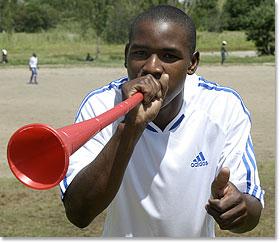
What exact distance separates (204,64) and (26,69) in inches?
392

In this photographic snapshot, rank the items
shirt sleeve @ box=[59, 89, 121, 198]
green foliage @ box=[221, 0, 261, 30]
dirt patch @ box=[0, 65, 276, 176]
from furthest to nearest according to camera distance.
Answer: green foliage @ box=[221, 0, 261, 30] → dirt patch @ box=[0, 65, 276, 176] → shirt sleeve @ box=[59, 89, 121, 198]

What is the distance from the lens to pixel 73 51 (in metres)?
49.3

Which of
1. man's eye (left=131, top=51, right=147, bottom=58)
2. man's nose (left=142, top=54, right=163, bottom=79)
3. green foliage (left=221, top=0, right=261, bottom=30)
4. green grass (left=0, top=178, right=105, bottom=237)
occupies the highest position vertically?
man's eye (left=131, top=51, right=147, bottom=58)

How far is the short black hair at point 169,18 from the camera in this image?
2.49m

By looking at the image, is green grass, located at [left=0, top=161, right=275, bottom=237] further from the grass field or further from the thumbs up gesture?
the thumbs up gesture

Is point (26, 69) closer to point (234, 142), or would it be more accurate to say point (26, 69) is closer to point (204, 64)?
point (204, 64)

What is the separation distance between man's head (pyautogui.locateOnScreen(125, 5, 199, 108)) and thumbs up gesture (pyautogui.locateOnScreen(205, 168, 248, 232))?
0.37 metres

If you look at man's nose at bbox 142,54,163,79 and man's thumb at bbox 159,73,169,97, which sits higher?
man's nose at bbox 142,54,163,79

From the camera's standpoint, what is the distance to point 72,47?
1999 inches

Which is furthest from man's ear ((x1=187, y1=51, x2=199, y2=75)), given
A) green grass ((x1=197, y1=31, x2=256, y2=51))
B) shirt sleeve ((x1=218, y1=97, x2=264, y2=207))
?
green grass ((x1=197, y1=31, x2=256, y2=51))

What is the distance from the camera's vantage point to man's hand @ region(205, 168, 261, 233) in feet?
7.32

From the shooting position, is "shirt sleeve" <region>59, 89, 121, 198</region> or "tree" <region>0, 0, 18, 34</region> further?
"tree" <region>0, 0, 18, 34</region>

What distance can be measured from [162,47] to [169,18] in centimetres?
16

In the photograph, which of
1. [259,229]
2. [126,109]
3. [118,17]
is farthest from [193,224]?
→ [118,17]
